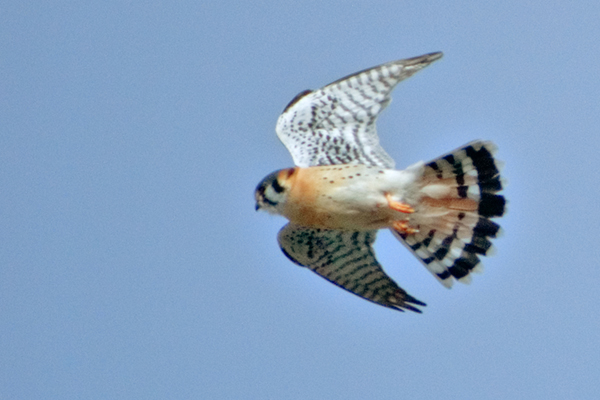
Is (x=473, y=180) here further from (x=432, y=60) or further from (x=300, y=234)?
(x=300, y=234)

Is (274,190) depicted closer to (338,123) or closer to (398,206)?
(398,206)

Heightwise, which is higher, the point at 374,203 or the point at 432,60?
the point at 432,60

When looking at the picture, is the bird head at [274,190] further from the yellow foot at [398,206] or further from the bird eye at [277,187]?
the yellow foot at [398,206]

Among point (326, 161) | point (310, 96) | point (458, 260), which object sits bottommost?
point (458, 260)

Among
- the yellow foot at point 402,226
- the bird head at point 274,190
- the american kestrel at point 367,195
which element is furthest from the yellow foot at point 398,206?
the bird head at point 274,190

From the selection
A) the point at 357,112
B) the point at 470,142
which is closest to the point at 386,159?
the point at 357,112

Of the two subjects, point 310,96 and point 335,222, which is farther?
point 310,96
